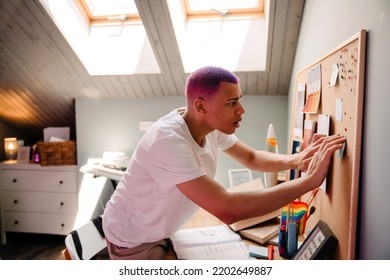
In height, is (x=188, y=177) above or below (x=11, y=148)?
above

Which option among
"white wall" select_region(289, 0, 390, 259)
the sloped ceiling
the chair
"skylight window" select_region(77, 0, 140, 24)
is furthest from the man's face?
"skylight window" select_region(77, 0, 140, 24)

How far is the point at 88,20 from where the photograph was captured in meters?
2.33

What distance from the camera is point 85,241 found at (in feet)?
4.09

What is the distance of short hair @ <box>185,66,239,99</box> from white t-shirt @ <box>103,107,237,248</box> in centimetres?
13

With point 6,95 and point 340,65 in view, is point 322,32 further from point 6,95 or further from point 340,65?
point 6,95

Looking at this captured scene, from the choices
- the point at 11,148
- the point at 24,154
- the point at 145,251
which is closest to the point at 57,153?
the point at 24,154

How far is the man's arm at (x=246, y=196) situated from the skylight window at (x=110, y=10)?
1737mm

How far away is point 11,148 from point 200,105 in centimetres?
263

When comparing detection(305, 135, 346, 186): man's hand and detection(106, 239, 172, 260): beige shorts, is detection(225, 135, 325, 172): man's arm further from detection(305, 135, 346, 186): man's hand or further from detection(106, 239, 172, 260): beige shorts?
detection(106, 239, 172, 260): beige shorts

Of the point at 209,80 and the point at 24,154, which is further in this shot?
the point at 24,154

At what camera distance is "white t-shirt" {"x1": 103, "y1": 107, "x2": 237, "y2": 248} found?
3.10 feet

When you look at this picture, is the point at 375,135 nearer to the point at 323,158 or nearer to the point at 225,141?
the point at 323,158

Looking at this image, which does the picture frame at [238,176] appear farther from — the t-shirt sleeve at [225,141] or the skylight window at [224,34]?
the t-shirt sleeve at [225,141]
